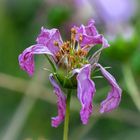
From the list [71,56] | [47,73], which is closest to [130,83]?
[47,73]

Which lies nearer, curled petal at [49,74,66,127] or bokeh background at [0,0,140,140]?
curled petal at [49,74,66,127]

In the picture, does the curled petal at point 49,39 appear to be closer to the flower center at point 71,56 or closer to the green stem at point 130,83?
the flower center at point 71,56

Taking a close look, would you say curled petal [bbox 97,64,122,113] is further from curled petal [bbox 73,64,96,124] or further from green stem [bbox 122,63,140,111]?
green stem [bbox 122,63,140,111]

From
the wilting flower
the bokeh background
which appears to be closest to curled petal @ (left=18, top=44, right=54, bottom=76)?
the wilting flower

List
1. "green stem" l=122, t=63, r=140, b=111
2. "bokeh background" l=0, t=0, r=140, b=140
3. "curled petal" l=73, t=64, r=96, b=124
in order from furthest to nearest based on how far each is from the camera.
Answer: "bokeh background" l=0, t=0, r=140, b=140 < "green stem" l=122, t=63, r=140, b=111 < "curled petal" l=73, t=64, r=96, b=124

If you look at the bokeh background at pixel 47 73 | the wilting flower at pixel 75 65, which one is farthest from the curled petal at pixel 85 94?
the bokeh background at pixel 47 73

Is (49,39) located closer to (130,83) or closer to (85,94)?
(85,94)

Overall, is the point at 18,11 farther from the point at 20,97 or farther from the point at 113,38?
the point at 113,38

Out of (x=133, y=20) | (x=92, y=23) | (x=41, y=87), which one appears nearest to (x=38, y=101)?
(x=41, y=87)
